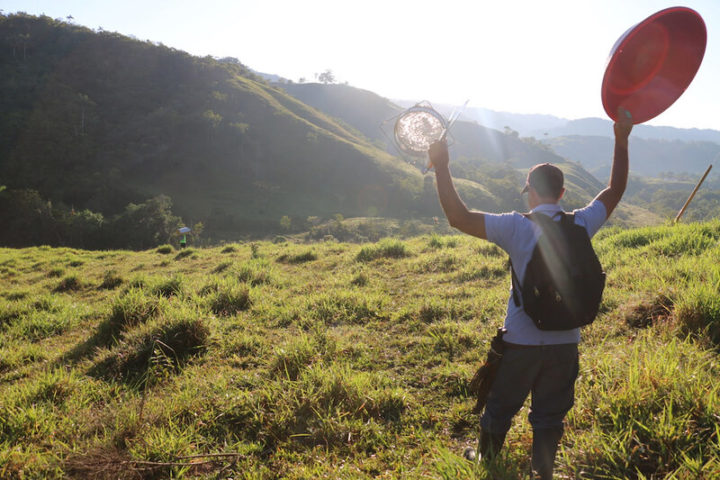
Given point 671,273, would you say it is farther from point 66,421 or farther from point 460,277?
point 66,421

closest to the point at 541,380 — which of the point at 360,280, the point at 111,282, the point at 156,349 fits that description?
the point at 156,349

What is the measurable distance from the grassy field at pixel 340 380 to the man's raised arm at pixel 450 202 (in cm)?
168

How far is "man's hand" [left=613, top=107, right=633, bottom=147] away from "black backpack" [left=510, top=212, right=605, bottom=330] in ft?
3.88

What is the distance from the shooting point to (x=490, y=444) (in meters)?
2.54

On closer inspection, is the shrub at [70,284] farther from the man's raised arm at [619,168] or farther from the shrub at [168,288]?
the man's raised arm at [619,168]

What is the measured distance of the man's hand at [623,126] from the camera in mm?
2816

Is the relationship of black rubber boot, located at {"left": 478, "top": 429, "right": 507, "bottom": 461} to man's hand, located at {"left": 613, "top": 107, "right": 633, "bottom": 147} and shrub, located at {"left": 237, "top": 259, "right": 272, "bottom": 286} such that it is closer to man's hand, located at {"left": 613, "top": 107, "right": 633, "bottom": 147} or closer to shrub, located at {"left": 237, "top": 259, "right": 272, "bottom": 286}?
man's hand, located at {"left": 613, "top": 107, "right": 633, "bottom": 147}

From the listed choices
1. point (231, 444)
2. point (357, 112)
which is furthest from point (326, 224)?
point (357, 112)

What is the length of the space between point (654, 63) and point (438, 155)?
7.03 ft

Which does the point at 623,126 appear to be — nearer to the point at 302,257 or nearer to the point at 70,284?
the point at 302,257

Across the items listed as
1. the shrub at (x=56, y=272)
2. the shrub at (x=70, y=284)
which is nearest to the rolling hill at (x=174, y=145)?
the shrub at (x=56, y=272)

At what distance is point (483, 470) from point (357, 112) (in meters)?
188

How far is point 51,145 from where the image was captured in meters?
75.2

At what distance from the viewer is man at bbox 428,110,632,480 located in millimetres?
2367
